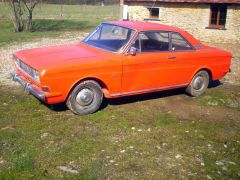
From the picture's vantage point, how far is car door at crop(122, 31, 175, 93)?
6664mm

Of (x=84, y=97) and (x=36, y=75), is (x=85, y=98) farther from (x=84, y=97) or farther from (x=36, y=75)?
(x=36, y=75)

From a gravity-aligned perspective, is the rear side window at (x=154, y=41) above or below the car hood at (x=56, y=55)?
above

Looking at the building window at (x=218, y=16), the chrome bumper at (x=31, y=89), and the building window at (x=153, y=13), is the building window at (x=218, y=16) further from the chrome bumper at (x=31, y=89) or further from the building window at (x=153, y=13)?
the chrome bumper at (x=31, y=89)

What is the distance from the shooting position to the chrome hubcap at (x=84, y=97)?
629cm

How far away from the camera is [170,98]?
7.92 meters

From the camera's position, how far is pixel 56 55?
21.1ft

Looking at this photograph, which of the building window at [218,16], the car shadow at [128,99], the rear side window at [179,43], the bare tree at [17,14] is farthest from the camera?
the bare tree at [17,14]

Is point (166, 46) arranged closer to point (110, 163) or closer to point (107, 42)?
point (107, 42)

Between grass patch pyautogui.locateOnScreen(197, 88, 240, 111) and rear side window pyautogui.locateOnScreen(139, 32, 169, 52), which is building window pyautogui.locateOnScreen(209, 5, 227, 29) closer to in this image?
grass patch pyautogui.locateOnScreen(197, 88, 240, 111)

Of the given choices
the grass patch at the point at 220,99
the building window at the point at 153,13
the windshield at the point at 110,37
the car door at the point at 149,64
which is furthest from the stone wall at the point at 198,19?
the windshield at the point at 110,37

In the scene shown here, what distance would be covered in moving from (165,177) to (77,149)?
4.78ft

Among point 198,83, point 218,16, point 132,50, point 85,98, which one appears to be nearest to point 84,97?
point 85,98

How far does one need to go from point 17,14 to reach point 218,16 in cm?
1313

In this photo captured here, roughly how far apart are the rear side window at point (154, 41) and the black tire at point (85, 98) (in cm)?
136
